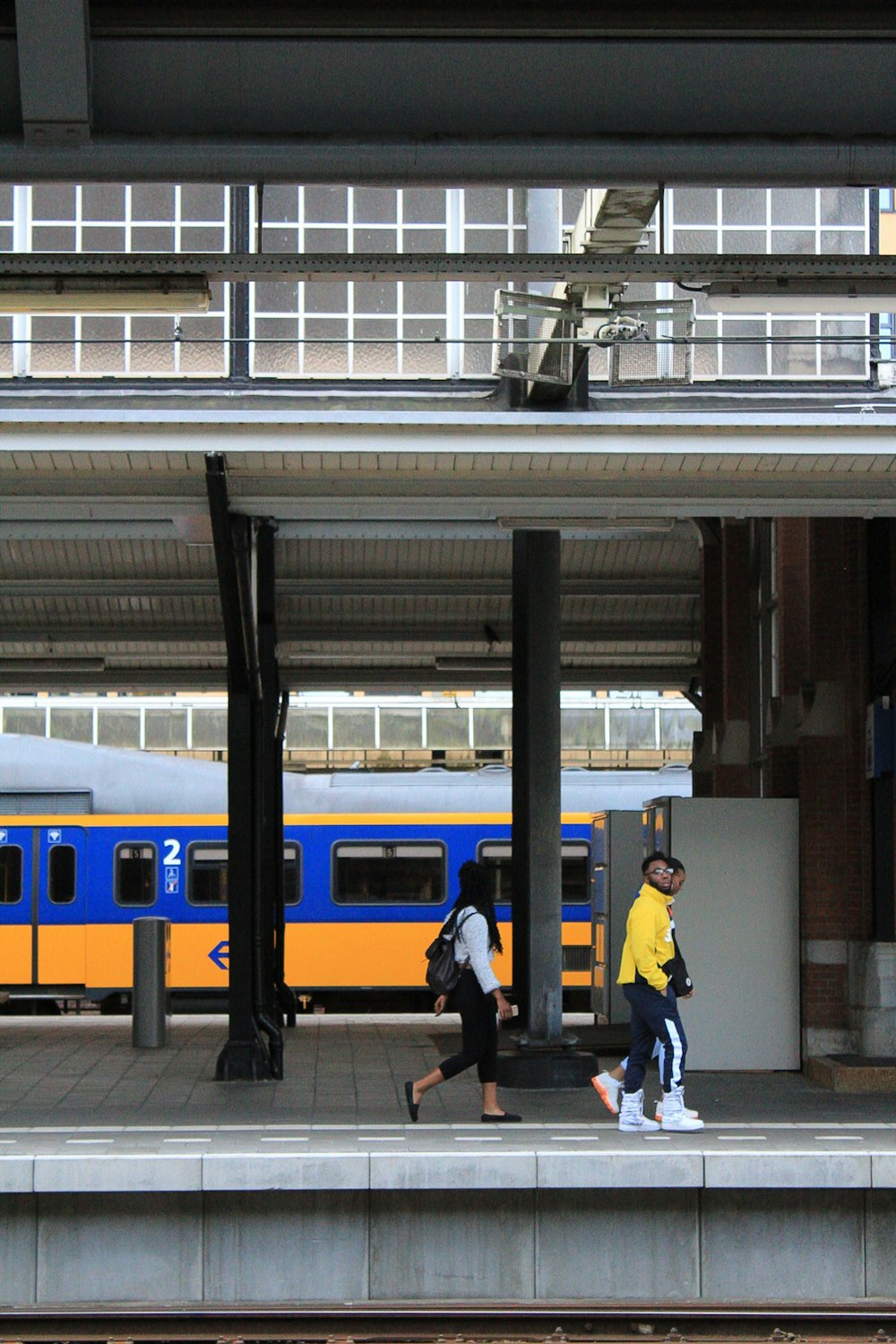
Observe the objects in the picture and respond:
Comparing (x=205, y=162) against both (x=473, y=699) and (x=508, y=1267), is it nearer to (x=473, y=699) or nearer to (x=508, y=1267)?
(x=508, y=1267)

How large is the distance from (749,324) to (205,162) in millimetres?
6920

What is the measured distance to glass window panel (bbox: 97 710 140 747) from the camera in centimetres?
4600

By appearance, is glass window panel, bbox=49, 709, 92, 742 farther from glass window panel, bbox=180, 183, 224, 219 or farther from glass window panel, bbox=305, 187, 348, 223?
glass window panel, bbox=305, 187, 348, 223

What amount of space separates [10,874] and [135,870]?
59.9 inches

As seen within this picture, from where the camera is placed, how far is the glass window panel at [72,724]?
45562 mm

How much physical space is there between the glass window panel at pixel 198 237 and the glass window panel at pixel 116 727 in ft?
112

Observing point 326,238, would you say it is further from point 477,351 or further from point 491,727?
point 491,727

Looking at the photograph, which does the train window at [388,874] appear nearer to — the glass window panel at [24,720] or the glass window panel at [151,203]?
the glass window panel at [151,203]

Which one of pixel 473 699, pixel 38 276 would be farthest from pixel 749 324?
pixel 473 699

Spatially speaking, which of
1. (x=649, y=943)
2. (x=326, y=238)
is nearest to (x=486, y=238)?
(x=326, y=238)

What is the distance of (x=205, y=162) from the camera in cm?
660

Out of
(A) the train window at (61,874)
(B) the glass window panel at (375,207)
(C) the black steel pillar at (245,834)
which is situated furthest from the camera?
(A) the train window at (61,874)

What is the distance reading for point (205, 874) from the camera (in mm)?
22359

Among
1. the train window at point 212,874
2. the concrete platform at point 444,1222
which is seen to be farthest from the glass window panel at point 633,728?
the concrete platform at point 444,1222
